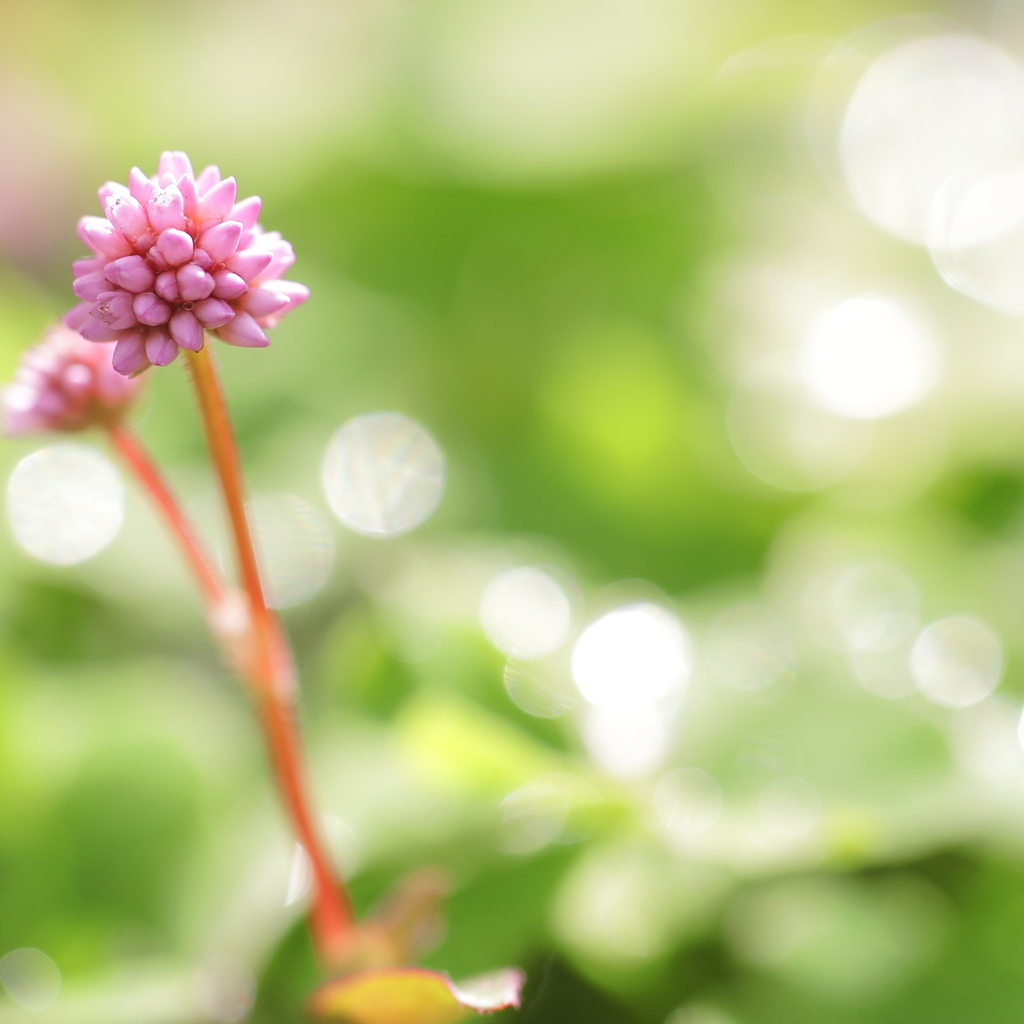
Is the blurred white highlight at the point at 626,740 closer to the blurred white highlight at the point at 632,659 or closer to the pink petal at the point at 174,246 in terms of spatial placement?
the blurred white highlight at the point at 632,659

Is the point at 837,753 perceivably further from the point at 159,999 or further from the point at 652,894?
the point at 159,999

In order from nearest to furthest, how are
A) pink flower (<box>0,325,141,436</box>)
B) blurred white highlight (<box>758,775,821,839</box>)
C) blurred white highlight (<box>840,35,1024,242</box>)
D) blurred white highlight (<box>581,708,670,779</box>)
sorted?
pink flower (<box>0,325,141,436</box>) < blurred white highlight (<box>758,775,821,839</box>) < blurred white highlight (<box>581,708,670,779</box>) < blurred white highlight (<box>840,35,1024,242</box>)

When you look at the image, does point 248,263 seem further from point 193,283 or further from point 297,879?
point 297,879

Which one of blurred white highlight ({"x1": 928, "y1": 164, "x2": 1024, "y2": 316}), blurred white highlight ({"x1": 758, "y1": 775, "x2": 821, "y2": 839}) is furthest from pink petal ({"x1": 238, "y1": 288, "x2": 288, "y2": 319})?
blurred white highlight ({"x1": 928, "y1": 164, "x2": 1024, "y2": 316})

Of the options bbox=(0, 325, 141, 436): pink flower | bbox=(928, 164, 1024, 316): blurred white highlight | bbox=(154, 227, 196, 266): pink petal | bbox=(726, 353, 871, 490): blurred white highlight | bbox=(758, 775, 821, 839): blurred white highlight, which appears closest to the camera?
bbox=(154, 227, 196, 266): pink petal

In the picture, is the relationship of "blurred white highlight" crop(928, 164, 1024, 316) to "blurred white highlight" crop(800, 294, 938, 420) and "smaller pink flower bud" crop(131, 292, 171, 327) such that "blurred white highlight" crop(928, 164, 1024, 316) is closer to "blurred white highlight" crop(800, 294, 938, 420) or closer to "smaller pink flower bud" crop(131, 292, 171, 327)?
"blurred white highlight" crop(800, 294, 938, 420)

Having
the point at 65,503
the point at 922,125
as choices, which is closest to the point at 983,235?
the point at 922,125

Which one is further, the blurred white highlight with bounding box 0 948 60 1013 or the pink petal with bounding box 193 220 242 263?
the blurred white highlight with bounding box 0 948 60 1013
